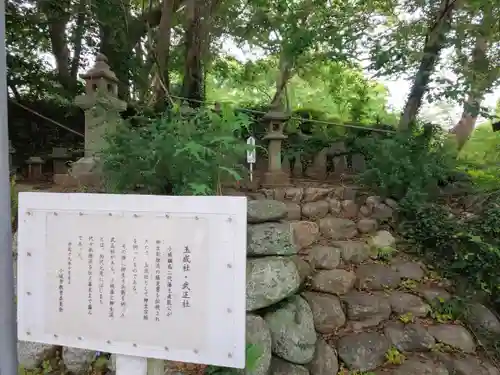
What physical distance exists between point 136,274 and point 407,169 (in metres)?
3.80

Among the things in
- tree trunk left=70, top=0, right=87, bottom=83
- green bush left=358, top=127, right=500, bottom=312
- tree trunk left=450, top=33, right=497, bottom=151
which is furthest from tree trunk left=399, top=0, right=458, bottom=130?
tree trunk left=70, top=0, right=87, bottom=83

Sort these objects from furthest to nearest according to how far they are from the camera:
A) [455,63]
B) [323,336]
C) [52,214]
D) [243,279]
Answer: [455,63]
[323,336]
[52,214]
[243,279]

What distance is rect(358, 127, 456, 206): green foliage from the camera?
445cm

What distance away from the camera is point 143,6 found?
7.21 m

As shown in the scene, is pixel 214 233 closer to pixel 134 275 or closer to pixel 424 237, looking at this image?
pixel 134 275

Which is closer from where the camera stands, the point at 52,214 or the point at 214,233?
the point at 214,233

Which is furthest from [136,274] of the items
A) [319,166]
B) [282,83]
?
[282,83]

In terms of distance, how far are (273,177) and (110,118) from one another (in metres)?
2.06

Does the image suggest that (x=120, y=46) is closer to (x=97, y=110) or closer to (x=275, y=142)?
(x=97, y=110)

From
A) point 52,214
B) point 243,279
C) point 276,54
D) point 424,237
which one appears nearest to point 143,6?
point 276,54

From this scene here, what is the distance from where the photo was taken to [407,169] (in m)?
4.48

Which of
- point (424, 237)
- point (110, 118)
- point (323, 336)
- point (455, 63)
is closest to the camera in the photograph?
point (323, 336)

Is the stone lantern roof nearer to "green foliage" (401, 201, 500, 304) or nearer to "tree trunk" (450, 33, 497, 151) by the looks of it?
"green foliage" (401, 201, 500, 304)

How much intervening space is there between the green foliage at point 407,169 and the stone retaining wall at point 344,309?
0.63 meters
